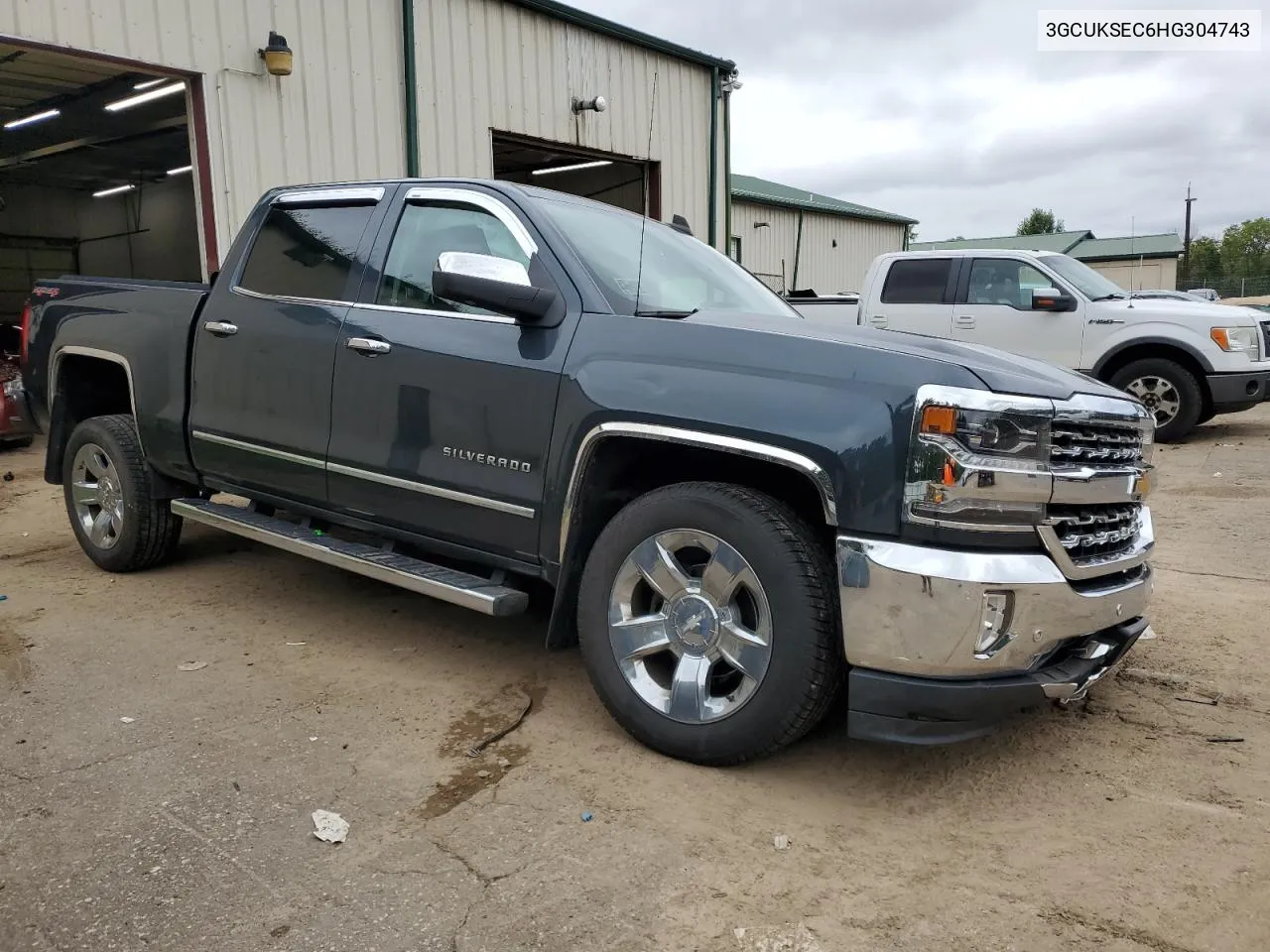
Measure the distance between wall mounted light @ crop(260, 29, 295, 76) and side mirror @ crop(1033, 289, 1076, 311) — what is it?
739cm

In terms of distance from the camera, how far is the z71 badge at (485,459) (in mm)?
3423

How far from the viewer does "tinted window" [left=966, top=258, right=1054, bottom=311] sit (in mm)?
9961

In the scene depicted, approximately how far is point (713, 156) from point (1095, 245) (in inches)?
2141

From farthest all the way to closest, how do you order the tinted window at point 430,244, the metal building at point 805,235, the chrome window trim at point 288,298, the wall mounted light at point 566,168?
the metal building at point 805,235, the wall mounted light at point 566,168, the chrome window trim at point 288,298, the tinted window at point 430,244

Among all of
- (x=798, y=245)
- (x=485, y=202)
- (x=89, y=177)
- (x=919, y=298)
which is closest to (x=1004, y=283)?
(x=919, y=298)

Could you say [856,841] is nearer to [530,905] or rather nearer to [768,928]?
[768,928]

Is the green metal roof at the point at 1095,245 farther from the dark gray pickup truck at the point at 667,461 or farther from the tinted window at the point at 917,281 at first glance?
the dark gray pickup truck at the point at 667,461

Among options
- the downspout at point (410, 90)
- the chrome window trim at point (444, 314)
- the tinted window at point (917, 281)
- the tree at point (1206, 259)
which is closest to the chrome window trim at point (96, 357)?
the chrome window trim at point (444, 314)

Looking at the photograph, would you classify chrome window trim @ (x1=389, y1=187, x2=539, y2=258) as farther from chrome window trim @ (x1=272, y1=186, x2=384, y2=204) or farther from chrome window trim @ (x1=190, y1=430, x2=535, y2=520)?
chrome window trim @ (x1=190, y1=430, x2=535, y2=520)

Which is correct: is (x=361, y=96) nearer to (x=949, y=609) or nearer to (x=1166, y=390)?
(x=1166, y=390)

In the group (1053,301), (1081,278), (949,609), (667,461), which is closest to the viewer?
(949,609)

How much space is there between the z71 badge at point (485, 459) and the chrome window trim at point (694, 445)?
0.79 ft

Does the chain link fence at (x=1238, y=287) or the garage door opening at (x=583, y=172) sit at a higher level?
the garage door opening at (x=583, y=172)

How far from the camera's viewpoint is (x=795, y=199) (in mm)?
24250
